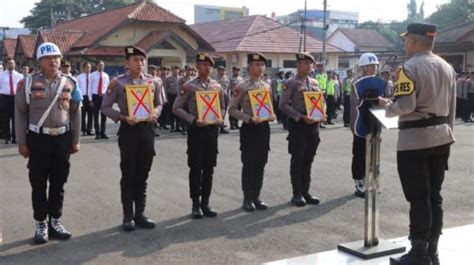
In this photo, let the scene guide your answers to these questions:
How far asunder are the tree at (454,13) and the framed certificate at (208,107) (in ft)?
194

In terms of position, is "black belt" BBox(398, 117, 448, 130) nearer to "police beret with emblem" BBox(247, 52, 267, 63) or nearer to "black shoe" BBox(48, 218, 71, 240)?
"police beret with emblem" BBox(247, 52, 267, 63)

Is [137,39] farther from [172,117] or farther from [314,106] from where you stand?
[314,106]

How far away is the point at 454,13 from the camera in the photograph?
2403 inches

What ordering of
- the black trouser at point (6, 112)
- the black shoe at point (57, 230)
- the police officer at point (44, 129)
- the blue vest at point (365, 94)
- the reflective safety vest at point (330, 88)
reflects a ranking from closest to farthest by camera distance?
the blue vest at point (365, 94), the police officer at point (44, 129), the black shoe at point (57, 230), the black trouser at point (6, 112), the reflective safety vest at point (330, 88)

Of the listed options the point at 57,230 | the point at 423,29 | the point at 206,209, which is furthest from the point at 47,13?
the point at 423,29

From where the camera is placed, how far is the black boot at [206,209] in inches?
257

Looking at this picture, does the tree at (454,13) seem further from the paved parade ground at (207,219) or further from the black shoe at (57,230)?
the black shoe at (57,230)

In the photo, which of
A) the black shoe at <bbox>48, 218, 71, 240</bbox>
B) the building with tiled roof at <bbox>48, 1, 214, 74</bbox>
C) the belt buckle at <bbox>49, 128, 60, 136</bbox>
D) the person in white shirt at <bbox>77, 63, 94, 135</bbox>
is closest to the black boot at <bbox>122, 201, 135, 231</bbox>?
the black shoe at <bbox>48, 218, 71, 240</bbox>

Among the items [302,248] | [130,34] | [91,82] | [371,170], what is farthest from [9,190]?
[130,34]

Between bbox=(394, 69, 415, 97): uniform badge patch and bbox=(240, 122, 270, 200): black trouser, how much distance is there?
2608 millimetres

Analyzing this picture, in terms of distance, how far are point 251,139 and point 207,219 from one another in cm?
117

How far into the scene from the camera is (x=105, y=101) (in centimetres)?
599

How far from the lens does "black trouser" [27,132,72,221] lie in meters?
5.43

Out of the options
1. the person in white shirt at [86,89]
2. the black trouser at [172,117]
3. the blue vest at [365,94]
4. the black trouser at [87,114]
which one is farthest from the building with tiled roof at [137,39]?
the blue vest at [365,94]
